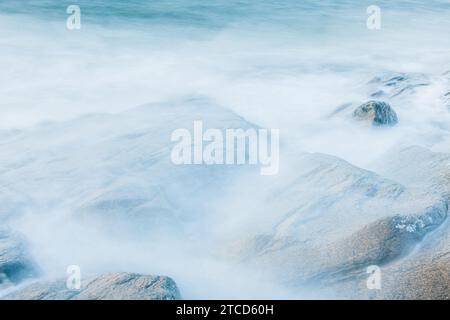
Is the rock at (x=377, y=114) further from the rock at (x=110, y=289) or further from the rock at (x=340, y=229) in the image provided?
the rock at (x=110, y=289)

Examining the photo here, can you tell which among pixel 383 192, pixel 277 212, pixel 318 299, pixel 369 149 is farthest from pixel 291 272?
pixel 369 149

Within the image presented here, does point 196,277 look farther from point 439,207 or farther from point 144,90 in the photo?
point 144,90

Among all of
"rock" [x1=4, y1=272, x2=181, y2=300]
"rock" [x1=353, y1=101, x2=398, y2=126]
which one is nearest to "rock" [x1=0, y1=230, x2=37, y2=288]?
"rock" [x1=4, y1=272, x2=181, y2=300]

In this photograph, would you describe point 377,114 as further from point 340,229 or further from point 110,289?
point 110,289

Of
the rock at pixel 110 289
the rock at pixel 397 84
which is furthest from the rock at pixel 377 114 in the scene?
the rock at pixel 110 289

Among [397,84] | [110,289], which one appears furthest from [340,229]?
[397,84]
